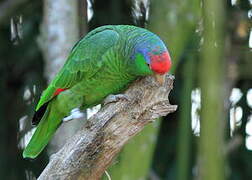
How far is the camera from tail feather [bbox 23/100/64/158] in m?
2.10

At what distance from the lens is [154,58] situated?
5.94ft

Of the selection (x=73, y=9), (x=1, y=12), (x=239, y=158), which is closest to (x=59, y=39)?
(x=73, y=9)

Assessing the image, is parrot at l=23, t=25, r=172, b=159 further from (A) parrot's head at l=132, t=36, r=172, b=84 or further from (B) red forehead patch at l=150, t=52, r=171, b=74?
(B) red forehead patch at l=150, t=52, r=171, b=74

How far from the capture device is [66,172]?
1.57m

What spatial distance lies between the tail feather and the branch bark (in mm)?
514

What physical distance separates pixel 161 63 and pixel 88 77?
1.46 ft

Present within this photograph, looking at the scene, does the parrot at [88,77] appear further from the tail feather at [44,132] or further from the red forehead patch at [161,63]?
the red forehead patch at [161,63]

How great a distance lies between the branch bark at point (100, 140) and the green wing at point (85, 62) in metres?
0.52

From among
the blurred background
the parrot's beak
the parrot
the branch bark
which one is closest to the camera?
the branch bark

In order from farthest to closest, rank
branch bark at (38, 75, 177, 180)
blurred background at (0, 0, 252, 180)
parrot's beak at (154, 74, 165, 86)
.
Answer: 1. blurred background at (0, 0, 252, 180)
2. parrot's beak at (154, 74, 165, 86)
3. branch bark at (38, 75, 177, 180)

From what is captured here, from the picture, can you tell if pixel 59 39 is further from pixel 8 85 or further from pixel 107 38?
pixel 8 85

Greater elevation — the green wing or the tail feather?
the green wing

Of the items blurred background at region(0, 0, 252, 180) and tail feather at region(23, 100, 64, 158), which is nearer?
tail feather at region(23, 100, 64, 158)

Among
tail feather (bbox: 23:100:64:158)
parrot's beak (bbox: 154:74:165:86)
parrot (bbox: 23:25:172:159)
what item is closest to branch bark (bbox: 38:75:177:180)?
parrot's beak (bbox: 154:74:165:86)
